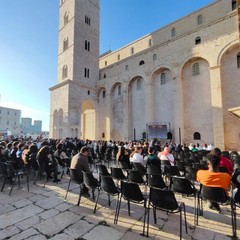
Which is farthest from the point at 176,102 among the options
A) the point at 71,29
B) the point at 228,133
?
Answer: the point at 71,29

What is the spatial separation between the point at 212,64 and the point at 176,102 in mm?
5254

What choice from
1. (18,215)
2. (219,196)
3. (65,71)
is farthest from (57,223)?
(65,71)

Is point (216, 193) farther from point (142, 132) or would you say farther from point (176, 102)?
point (142, 132)

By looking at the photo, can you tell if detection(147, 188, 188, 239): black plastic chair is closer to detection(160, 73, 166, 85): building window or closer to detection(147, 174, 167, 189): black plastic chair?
detection(147, 174, 167, 189): black plastic chair

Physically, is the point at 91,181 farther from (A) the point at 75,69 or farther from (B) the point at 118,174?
(A) the point at 75,69

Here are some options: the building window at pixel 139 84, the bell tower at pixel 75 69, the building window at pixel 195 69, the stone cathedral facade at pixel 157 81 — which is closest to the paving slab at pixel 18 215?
the stone cathedral facade at pixel 157 81

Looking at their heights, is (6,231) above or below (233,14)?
below

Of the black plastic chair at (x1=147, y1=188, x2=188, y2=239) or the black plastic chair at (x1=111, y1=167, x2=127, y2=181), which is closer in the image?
the black plastic chair at (x1=147, y1=188, x2=188, y2=239)

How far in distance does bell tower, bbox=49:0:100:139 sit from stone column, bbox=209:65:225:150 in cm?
1793

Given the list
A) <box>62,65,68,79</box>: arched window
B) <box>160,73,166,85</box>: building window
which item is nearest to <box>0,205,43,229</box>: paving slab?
<box>160,73,166,85</box>: building window

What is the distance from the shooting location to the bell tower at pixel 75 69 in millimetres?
25547

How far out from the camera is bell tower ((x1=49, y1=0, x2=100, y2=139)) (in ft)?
83.8

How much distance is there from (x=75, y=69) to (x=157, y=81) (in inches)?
513

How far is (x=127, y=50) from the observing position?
3061 cm
